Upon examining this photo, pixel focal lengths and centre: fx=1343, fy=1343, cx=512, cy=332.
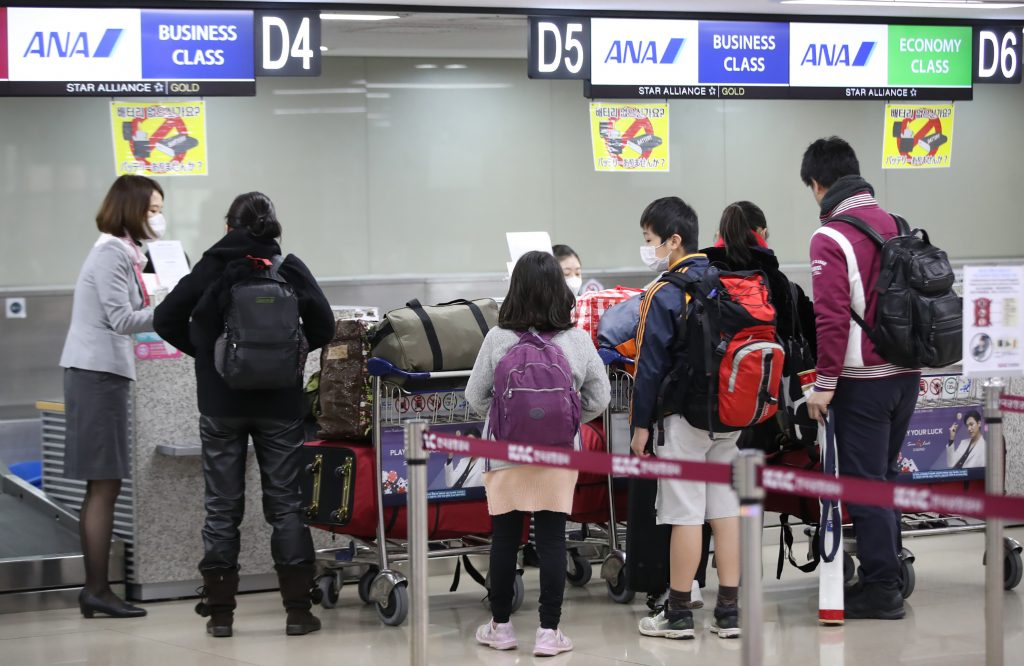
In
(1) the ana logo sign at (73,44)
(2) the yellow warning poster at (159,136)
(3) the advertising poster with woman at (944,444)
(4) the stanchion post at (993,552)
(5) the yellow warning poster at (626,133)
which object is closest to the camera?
(4) the stanchion post at (993,552)

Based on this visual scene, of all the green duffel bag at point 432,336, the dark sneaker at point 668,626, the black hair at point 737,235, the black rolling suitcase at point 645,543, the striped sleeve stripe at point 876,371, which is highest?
the black hair at point 737,235

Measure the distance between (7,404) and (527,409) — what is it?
5951 mm

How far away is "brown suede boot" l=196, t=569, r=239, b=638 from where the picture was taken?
5.20m

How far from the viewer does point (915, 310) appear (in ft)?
16.5

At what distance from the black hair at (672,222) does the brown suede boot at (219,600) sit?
2109 millimetres

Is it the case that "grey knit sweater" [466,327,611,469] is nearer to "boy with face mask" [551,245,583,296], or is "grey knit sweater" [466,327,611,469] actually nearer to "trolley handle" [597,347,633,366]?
"trolley handle" [597,347,633,366]

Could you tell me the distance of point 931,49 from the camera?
785cm

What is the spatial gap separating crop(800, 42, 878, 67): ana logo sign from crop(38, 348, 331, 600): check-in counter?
3.87 metres

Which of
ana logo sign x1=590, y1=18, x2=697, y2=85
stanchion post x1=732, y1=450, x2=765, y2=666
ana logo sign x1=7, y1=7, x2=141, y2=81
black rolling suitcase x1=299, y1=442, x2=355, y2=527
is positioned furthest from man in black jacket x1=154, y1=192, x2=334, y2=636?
ana logo sign x1=590, y1=18, x2=697, y2=85

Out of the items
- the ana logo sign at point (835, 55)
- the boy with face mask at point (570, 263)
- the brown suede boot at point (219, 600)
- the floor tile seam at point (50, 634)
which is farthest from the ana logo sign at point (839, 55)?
the floor tile seam at point (50, 634)

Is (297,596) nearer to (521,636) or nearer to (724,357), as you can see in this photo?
(521,636)

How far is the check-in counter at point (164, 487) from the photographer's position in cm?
604

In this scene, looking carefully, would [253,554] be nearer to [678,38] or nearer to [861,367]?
[861,367]

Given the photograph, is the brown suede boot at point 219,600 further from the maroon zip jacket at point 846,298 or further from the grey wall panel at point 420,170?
the grey wall panel at point 420,170
